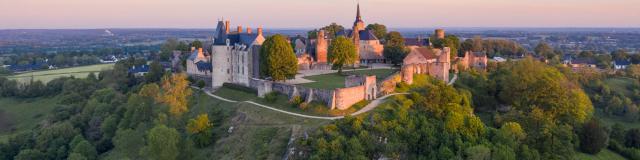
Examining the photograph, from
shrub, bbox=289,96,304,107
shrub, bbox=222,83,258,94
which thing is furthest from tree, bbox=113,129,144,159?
shrub, bbox=289,96,304,107

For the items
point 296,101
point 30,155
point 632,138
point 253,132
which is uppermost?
point 296,101

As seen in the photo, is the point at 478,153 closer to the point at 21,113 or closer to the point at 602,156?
the point at 602,156

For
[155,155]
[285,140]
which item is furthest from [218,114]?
[285,140]

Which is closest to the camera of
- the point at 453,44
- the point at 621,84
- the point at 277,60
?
the point at 277,60

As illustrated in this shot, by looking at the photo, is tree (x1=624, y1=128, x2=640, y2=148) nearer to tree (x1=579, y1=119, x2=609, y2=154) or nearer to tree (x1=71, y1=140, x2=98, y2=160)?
tree (x1=579, y1=119, x2=609, y2=154)

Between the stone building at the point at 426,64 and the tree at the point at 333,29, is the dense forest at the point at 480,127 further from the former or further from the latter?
the tree at the point at 333,29

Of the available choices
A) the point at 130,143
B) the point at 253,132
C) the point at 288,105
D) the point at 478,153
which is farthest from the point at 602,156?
the point at 130,143

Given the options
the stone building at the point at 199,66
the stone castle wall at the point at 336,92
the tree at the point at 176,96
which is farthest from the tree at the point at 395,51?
the tree at the point at 176,96

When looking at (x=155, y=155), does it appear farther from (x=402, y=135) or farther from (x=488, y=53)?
(x=488, y=53)
